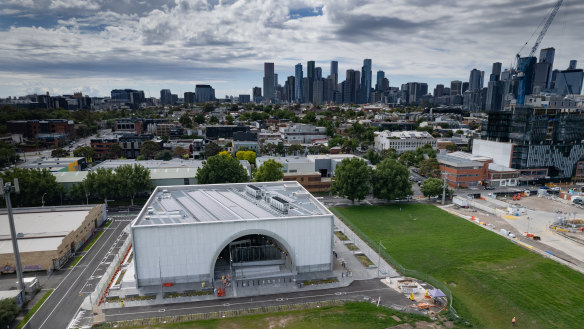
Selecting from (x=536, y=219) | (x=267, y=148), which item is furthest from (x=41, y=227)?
(x=536, y=219)

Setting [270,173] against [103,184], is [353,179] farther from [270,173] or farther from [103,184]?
[103,184]

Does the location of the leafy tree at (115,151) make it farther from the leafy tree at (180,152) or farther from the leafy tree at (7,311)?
the leafy tree at (7,311)

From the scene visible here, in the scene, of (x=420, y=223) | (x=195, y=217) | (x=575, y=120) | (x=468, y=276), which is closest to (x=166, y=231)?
(x=195, y=217)

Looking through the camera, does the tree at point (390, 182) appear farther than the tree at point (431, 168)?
No

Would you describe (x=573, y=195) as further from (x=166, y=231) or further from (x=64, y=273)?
(x=64, y=273)

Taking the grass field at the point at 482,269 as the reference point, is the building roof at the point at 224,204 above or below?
above

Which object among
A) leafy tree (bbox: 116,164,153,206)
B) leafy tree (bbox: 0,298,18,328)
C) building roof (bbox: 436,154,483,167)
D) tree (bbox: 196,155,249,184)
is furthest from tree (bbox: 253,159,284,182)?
leafy tree (bbox: 0,298,18,328)

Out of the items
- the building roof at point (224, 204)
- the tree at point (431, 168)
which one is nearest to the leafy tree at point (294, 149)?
the tree at point (431, 168)
